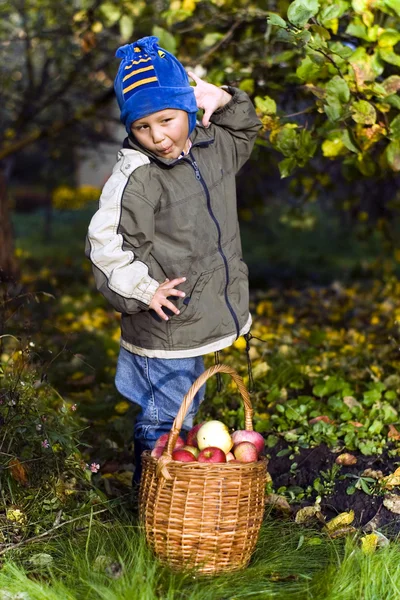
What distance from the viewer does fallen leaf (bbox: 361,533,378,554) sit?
104 inches

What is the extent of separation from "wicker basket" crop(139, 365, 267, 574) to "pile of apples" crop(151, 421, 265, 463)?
0.27ft

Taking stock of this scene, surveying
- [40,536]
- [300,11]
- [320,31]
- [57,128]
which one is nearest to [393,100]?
[320,31]

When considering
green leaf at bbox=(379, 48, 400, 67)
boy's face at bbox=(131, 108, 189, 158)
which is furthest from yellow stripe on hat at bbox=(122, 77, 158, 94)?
green leaf at bbox=(379, 48, 400, 67)

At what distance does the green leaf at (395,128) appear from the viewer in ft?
10.8

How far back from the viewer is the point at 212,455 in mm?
2557

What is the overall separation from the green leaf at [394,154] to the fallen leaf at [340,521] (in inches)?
54.2

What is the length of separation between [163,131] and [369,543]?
4.91 ft

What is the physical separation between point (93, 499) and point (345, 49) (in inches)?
75.0

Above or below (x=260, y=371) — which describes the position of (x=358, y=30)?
above

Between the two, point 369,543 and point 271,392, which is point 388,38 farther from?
point 369,543

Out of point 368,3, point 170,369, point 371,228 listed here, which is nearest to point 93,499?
point 170,369

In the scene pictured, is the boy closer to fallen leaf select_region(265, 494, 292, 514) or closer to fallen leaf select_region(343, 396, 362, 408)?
fallen leaf select_region(265, 494, 292, 514)

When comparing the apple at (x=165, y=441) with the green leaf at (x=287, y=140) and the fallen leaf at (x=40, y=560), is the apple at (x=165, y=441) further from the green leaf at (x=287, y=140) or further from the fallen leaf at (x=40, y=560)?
the green leaf at (x=287, y=140)

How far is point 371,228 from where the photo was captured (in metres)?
6.48
